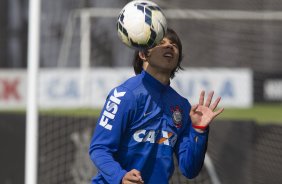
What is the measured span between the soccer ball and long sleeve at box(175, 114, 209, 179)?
496mm

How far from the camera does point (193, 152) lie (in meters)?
4.61

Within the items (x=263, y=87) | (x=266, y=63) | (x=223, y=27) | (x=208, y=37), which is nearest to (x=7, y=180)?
(x=208, y=37)

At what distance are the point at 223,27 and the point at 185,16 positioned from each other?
2286 mm

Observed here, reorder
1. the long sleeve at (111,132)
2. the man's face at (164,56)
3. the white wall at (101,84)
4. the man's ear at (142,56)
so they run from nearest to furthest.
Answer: the long sleeve at (111,132), the man's face at (164,56), the man's ear at (142,56), the white wall at (101,84)

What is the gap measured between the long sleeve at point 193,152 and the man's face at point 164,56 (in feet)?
1.14

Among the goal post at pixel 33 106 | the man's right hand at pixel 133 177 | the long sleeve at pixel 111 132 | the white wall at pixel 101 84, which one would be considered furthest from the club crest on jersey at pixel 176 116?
the white wall at pixel 101 84

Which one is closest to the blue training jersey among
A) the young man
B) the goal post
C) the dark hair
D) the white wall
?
the young man

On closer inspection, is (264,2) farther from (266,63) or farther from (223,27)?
(266,63)

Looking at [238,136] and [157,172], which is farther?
[238,136]

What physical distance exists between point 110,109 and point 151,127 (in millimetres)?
223

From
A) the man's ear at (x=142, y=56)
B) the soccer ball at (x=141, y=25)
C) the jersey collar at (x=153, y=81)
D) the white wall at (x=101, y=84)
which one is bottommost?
the white wall at (x=101, y=84)

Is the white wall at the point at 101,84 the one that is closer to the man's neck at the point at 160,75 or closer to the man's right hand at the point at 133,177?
the man's neck at the point at 160,75

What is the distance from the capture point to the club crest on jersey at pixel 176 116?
4633 millimetres

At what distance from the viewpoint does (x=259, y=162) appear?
8523mm
